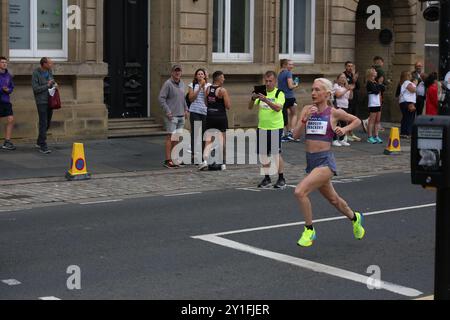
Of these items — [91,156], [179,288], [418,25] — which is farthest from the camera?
[418,25]

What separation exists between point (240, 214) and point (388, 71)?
1597 centimetres

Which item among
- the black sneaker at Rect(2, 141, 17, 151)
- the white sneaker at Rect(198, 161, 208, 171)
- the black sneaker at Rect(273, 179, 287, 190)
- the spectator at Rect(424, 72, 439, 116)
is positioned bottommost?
the black sneaker at Rect(273, 179, 287, 190)

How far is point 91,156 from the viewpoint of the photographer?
17094 mm

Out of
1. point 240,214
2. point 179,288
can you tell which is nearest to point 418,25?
point 240,214

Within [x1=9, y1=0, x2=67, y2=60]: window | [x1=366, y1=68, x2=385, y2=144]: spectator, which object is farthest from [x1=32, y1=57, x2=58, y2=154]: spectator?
[x1=366, y1=68, x2=385, y2=144]: spectator

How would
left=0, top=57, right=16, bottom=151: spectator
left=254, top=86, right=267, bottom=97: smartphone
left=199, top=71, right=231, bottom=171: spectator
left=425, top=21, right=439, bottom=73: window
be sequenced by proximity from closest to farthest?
left=254, top=86, right=267, bottom=97: smartphone → left=199, top=71, right=231, bottom=171: spectator → left=0, top=57, right=16, bottom=151: spectator → left=425, top=21, right=439, bottom=73: window

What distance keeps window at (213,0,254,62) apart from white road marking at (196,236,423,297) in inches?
488

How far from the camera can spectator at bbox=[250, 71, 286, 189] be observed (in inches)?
554

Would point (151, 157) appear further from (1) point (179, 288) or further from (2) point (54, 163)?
(1) point (179, 288)

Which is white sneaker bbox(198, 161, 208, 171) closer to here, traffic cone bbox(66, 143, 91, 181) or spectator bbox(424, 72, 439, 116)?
traffic cone bbox(66, 143, 91, 181)

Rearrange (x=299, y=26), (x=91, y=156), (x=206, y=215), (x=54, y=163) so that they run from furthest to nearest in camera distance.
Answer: (x=299, y=26) < (x=91, y=156) < (x=54, y=163) < (x=206, y=215)

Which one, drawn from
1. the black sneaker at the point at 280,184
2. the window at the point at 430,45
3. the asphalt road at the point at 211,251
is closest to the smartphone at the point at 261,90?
the black sneaker at the point at 280,184

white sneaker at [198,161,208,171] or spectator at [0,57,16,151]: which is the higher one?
spectator at [0,57,16,151]

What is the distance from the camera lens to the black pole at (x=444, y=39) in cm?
656
